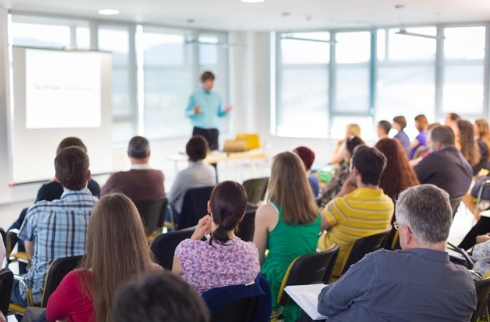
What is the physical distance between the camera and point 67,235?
3635 mm

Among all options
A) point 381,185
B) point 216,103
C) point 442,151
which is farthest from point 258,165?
point 381,185

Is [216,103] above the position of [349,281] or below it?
above

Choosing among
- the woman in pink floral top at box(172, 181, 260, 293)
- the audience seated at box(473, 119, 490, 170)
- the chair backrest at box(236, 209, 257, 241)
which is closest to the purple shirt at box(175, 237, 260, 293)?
the woman in pink floral top at box(172, 181, 260, 293)

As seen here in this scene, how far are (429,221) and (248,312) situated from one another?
0.86 meters

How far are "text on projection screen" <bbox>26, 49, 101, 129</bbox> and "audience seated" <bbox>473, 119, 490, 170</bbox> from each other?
5.51 metres

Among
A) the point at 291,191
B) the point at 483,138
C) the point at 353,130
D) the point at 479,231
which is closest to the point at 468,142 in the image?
the point at 483,138

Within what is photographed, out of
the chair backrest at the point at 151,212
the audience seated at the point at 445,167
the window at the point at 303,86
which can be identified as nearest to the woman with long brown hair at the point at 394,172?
the audience seated at the point at 445,167

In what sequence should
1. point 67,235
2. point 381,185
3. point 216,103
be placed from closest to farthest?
point 67,235 → point 381,185 → point 216,103

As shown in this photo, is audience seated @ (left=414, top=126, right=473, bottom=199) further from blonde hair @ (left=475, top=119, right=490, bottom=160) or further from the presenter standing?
the presenter standing

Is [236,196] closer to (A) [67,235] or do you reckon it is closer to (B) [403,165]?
(A) [67,235]

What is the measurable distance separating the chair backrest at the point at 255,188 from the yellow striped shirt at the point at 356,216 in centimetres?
213

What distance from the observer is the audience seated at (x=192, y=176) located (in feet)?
19.3

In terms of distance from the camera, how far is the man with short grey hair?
91.5 inches

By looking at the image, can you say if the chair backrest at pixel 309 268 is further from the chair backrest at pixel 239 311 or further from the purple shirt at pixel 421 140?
the purple shirt at pixel 421 140
